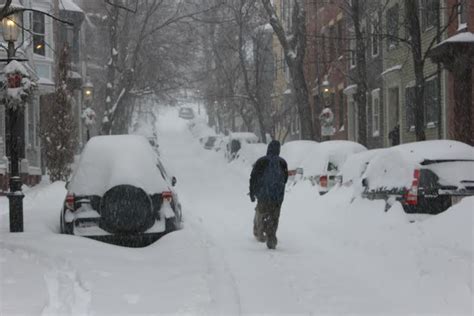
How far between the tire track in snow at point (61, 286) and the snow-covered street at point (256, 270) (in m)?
0.01

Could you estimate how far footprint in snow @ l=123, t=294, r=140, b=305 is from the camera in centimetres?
667

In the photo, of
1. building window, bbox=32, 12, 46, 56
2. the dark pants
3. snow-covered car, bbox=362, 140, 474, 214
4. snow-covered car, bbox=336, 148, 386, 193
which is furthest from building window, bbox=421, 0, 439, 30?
building window, bbox=32, 12, 46, 56

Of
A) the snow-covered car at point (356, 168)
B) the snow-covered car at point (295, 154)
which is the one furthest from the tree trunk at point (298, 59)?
the snow-covered car at point (356, 168)

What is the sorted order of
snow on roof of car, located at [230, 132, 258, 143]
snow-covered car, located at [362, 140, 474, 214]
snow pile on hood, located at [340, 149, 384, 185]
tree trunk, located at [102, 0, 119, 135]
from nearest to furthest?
1. snow-covered car, located at [362, 140, 474, 214]
2. snow pile on hood, located at [340, 149, 384, 185]
3. tree trunk, located at [102, 0, 119, 135]
4. snow on roof of car, located at [230, 132, 258, 143]

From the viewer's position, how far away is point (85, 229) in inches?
373

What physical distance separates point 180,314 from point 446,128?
17.9 meters

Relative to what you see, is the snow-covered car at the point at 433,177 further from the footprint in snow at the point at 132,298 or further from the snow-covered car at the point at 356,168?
the footprint in snow at the point at 132,298

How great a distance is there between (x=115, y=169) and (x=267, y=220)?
104 inches

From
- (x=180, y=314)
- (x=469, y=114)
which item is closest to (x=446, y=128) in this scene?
(x=469, y=114)

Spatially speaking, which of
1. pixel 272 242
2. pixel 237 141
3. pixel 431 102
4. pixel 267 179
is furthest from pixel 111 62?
pixel 272 242

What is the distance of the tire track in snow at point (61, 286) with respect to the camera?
6137 millimetres

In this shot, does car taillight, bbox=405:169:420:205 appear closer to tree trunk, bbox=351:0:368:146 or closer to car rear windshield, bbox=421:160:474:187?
car rear windshield, bbox=421:160:474:187

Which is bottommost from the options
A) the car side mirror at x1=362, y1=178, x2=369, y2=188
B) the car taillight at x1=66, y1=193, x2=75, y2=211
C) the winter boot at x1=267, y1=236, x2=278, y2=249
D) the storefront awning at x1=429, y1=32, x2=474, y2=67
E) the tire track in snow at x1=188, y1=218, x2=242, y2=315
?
the tire track in snow at x1=188, y1=218, x2=242, y2=315

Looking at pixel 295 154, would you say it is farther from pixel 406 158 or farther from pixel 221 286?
pixel 221 286
